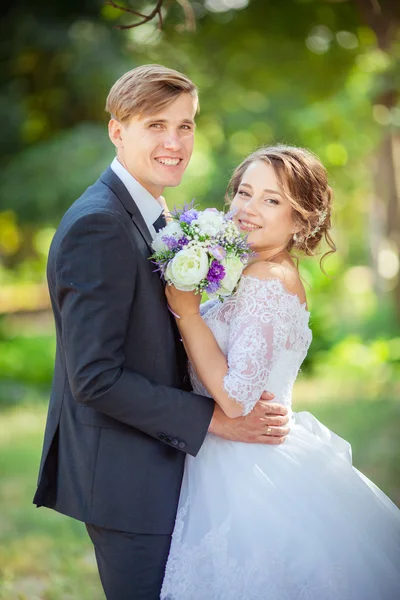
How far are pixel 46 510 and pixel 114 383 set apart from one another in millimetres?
4749

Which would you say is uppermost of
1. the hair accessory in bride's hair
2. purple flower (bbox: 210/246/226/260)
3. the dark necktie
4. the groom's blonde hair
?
the groom's blonde hair

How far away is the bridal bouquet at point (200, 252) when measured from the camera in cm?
252

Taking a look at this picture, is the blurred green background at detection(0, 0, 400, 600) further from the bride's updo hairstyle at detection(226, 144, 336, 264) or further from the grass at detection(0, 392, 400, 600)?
the bride's updo hairstyle at detection(226, 144, 336, 264)

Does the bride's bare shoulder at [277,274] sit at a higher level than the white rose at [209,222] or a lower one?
lower

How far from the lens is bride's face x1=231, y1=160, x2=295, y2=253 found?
3.04 metres

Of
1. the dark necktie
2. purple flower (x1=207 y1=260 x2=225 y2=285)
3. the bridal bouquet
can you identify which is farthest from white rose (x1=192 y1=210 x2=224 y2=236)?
the dark necktie

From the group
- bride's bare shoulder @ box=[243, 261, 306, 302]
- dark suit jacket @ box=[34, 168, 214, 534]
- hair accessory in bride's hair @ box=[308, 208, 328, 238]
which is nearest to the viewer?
dark suit jacket @ box=[34, 168, 214, 534]

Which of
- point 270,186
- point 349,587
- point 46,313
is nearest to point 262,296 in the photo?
point 270,186

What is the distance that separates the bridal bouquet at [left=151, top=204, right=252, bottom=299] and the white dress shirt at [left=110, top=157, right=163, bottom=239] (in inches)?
4.8

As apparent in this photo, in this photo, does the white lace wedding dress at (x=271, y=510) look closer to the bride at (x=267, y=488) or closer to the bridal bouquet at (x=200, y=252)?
the bride at (x=267, y=488)

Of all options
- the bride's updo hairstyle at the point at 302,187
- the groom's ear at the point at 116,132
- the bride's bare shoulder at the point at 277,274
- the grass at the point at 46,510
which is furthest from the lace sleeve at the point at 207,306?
the grass at the point at 46,510

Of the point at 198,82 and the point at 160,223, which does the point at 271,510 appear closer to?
the point at 160,223

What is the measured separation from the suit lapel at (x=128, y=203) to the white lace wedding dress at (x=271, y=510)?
0.43 metres

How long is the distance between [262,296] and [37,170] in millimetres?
9252
